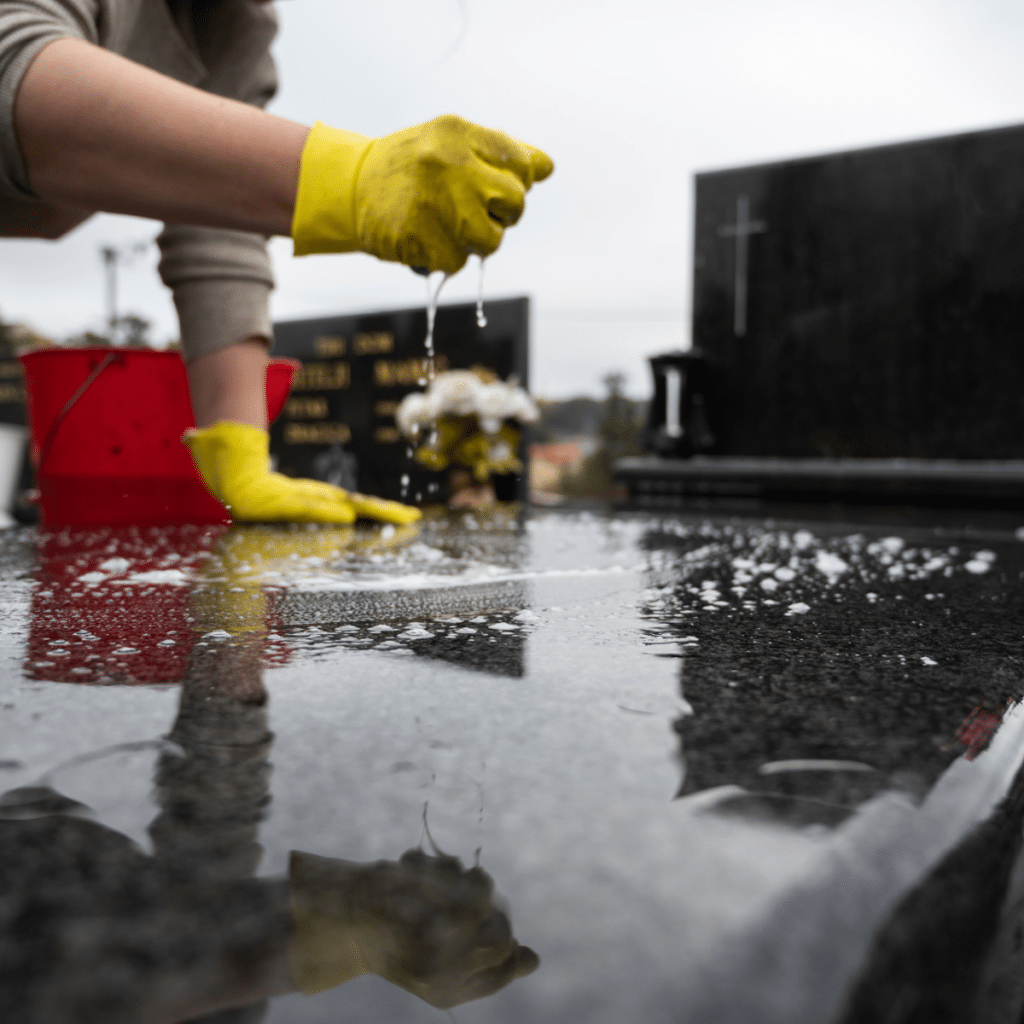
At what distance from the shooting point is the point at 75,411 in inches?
62.1

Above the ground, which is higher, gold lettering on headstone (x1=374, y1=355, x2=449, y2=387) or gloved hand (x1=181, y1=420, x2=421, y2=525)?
gold lettering on headstone (x1=374, y1=355, x2=449, y2=387)

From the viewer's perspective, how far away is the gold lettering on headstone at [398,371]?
14.4ft

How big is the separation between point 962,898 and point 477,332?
4067 millimetres

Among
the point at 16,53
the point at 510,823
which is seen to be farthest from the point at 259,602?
the point at 16,53

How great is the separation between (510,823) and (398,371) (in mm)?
4402

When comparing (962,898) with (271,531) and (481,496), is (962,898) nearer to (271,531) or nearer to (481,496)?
(271,531)

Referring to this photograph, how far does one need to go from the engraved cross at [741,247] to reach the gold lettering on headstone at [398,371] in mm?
1492

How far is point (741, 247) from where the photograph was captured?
3633 mm

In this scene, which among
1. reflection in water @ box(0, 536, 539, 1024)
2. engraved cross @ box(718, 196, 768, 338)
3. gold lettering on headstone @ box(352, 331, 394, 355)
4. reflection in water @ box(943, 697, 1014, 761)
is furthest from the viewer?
gold lettering on headstone @ box(352, 331, 394, 355)

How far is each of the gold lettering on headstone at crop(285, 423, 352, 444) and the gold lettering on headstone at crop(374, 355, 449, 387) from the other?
1.11 feet

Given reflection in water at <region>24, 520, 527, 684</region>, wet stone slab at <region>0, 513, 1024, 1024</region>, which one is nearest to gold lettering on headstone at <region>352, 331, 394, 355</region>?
reflection in water at <region>24, 520, 527, 684</region>

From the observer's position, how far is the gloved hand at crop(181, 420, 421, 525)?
1.32 m

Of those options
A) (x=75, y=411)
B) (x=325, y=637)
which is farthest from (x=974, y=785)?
(x=75, y=411)

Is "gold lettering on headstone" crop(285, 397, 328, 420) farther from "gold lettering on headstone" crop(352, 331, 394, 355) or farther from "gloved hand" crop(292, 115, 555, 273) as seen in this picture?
"gloved hand" crop(292, 115, 555, 273)
